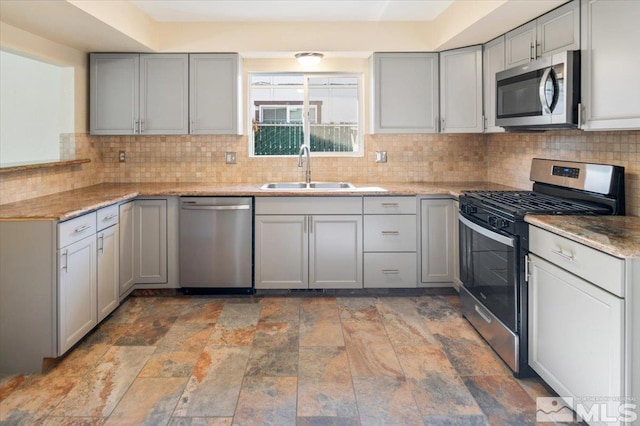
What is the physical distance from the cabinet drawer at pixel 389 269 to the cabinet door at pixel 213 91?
65.9 inches

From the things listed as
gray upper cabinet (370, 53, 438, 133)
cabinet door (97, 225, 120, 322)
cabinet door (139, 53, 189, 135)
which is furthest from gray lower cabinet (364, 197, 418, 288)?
cabinet door (97, 225, 120, 322)

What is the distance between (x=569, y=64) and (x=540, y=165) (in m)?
0.91

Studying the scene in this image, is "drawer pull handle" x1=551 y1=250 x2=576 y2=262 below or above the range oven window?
above

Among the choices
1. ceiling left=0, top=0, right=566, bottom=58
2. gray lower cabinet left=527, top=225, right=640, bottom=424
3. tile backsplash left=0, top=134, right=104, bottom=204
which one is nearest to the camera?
gray lower cabinet left=527, top=225, right=640, bottom=424

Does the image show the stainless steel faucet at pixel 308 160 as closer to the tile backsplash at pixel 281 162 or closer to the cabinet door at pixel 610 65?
the tile backsplash at pixel 281 162

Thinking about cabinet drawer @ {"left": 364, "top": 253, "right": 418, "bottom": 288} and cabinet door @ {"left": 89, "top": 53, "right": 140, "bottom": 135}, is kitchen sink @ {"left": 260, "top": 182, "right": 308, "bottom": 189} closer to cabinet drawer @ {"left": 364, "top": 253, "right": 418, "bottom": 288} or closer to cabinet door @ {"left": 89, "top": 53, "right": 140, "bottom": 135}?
cabinet drawer @ {"left": 364, "top": 253, "right": 418, "bottom": 288}

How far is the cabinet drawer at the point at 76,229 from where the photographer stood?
8.40ft

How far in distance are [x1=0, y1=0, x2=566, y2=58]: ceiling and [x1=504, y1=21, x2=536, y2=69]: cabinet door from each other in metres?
0.08

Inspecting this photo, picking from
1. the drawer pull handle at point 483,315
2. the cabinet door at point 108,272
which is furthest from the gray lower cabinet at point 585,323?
the cabinet door at point 108,272

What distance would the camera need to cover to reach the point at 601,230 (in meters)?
2.06

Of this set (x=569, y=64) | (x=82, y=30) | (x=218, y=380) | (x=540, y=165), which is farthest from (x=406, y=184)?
(x=82, y=30)

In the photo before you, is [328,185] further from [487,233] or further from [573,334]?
[573,334]

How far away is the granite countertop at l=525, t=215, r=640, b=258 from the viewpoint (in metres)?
1.76

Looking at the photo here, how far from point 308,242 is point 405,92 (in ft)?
5.15
